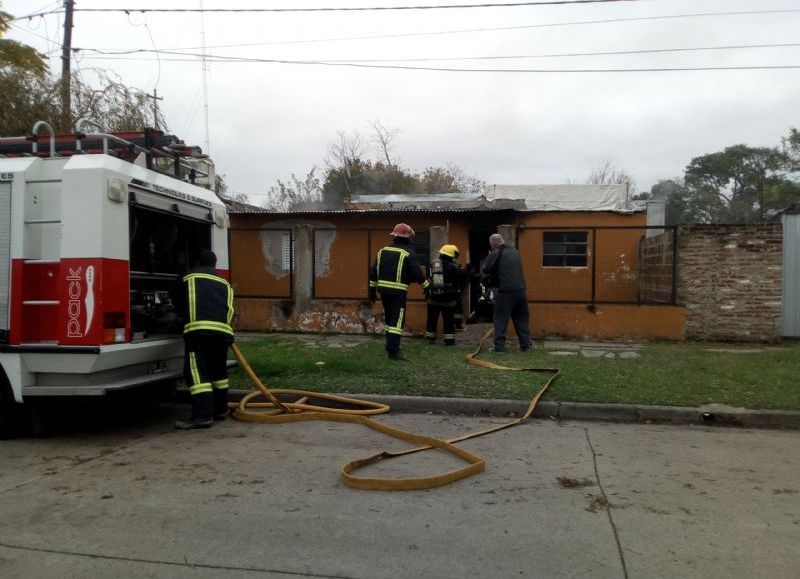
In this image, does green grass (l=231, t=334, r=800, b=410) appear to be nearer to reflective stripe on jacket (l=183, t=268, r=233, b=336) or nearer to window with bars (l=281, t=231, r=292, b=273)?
reflective stripe on jacket (l=183, t=268, r=233, b=336)

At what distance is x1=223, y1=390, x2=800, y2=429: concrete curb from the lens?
6.55 m

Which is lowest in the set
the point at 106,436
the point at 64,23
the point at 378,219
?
the point at 106,436

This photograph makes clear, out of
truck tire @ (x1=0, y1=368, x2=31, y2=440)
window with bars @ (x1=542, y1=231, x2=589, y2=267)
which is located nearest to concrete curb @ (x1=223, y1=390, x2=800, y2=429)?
truck tire @ (x1=0, y1=368, x2=31, y2=440)

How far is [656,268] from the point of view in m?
14.1

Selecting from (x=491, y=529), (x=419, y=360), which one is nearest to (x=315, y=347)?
(x=419, y=360)

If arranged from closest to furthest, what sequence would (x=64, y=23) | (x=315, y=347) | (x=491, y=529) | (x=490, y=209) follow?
(x=491, y=529) → (x=315, y=347) → (x=490, y=209) → (x=64, y=23)

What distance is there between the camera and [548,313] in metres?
12.2

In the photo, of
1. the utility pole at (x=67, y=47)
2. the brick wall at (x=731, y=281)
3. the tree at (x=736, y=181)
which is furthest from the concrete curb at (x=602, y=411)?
the tree at (x=736, y=181)

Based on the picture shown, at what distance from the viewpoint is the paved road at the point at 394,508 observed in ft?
11.4

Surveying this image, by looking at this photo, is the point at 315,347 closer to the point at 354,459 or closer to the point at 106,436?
the point at 106,436

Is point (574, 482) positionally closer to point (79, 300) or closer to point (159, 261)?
point (79, 300)

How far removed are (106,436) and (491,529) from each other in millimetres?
4012

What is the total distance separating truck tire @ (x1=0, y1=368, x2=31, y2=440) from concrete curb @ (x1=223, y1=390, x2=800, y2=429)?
3.30 m

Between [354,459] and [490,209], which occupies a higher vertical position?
[490,209]
